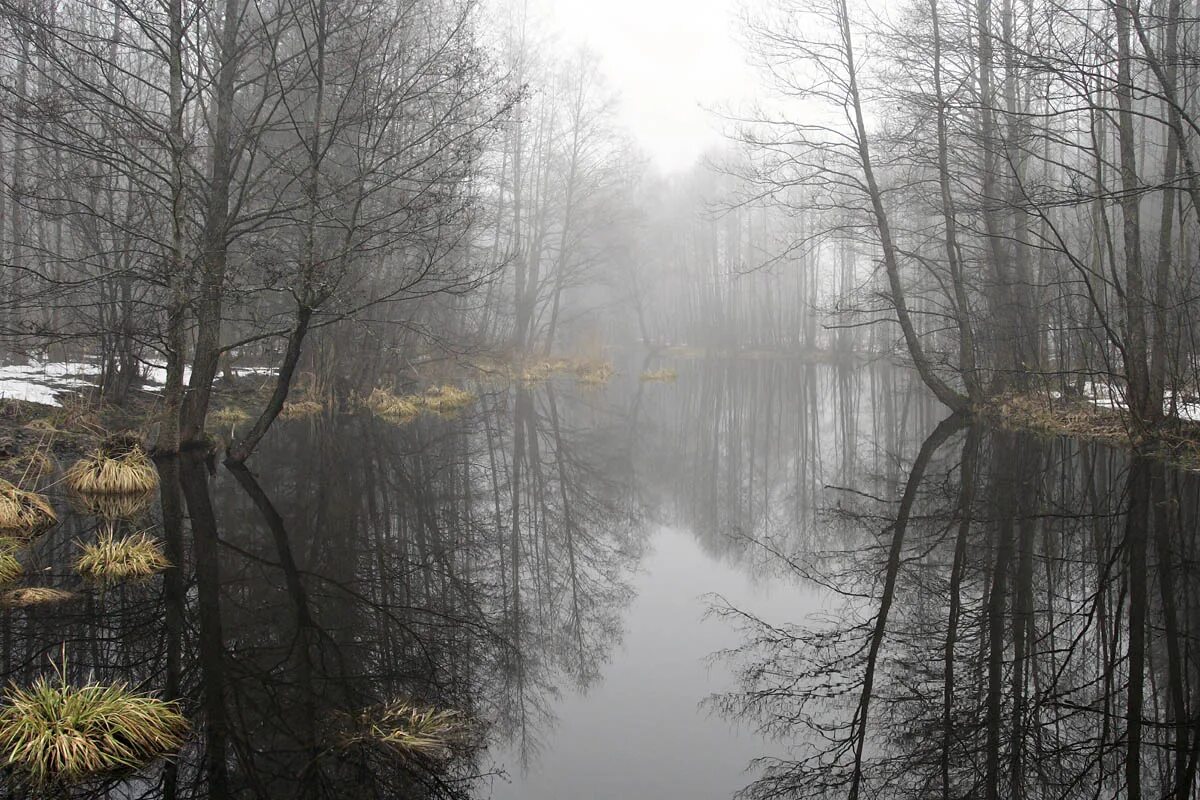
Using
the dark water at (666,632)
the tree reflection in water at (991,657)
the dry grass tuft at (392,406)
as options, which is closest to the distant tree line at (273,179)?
the dry grass tuft at (392,406)

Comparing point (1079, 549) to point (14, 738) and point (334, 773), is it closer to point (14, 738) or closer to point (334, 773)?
point (334, 773)

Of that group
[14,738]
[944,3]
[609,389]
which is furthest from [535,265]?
[14,738]

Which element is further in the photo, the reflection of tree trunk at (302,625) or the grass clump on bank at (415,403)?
the grass clump on bank at (415,403)

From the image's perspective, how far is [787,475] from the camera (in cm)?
1192

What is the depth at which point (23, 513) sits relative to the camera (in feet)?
23.4

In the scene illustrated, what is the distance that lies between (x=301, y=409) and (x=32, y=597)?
11308mm

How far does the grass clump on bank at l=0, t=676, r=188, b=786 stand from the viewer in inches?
125

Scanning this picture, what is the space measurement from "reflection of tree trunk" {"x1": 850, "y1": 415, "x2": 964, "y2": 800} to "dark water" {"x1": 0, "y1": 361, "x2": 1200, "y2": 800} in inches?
0.9

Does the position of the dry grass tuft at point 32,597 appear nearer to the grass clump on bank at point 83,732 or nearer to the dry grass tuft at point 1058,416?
the grass clump on bank at point 83,732

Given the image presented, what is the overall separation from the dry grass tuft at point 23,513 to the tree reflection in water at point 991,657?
6.08m

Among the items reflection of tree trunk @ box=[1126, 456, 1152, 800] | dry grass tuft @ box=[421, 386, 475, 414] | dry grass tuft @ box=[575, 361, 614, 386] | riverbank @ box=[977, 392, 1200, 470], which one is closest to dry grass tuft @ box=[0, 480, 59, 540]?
reflection of tree trunk @ box=[1126, 456, 1152, 800]

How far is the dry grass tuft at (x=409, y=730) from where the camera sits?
3484 millimetres

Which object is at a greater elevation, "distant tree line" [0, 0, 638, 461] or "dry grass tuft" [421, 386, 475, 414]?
"distant tree line" [0, 0, 638, 461]

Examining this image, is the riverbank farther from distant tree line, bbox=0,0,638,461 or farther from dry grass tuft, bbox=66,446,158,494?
dry grass tuft, bbox=66,446,158,494
